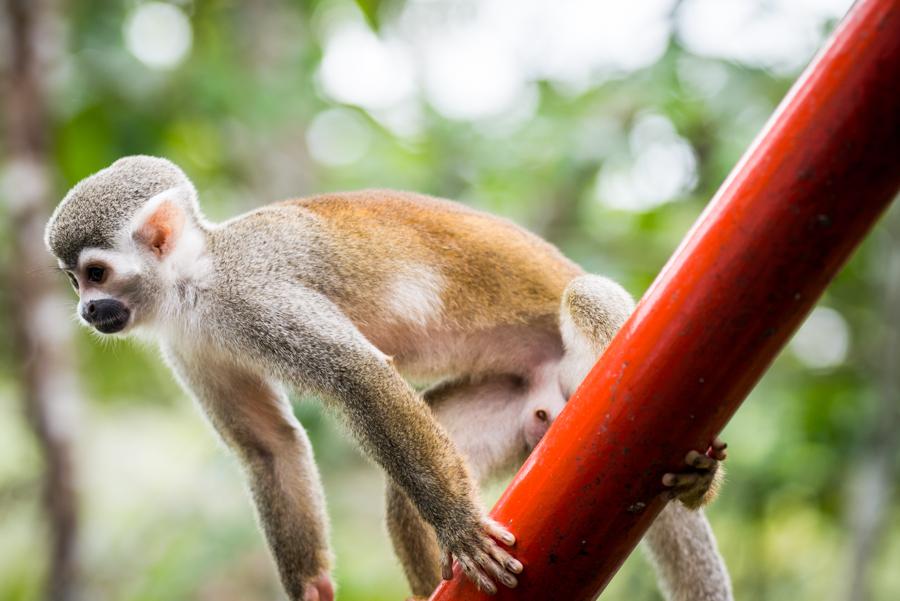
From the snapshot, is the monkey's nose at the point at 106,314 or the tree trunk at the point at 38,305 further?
the tree trunk at the point at 38,305

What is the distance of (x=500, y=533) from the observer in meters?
1.56

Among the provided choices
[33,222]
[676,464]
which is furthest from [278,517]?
[33,222]

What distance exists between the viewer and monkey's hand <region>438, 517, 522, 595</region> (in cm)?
152

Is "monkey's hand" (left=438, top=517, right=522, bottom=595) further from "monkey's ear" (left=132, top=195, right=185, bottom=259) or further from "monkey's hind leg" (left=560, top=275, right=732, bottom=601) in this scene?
"monkey's ear" (left=132, top=195, right=185, bottom=259)

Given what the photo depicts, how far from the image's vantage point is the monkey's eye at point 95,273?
7.66ft

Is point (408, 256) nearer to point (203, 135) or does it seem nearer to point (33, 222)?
point (33, 222)

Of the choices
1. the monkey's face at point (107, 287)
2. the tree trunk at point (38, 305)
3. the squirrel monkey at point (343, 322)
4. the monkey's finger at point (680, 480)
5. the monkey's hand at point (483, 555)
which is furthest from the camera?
the tree trunk at point (38, 305)

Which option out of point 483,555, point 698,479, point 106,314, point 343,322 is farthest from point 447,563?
point 106,314

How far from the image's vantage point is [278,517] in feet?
7.94

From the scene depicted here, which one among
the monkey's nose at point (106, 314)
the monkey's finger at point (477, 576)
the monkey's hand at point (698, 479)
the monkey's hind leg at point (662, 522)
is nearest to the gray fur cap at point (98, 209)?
the monkey's nose at point (106, 314)

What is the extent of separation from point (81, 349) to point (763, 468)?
4.44 m

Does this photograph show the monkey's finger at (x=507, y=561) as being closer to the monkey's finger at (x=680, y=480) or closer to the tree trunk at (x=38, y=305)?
the monkey's finger at (x=680, y=480)

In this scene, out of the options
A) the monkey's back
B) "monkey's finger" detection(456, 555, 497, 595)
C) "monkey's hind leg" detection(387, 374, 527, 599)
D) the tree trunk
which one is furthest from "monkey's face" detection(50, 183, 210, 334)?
the tree trunk

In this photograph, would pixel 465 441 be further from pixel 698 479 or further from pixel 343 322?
pixel 698 479
